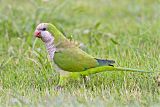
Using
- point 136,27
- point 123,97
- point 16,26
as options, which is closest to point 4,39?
point 16,26

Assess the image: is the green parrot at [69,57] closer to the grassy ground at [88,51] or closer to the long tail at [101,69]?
the long tail at [101,69]

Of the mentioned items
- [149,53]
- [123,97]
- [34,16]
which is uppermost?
[34,16]

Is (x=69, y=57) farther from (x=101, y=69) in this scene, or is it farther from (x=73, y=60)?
(x=101, y=69)

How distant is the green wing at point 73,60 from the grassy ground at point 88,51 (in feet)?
0.55

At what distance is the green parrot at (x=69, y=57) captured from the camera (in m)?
4.77

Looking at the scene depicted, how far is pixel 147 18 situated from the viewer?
806 cm

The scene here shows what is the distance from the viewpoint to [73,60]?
15.9 feet

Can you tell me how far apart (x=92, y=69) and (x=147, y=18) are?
341cm

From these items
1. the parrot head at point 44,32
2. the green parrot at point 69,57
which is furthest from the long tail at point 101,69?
the parrot head at point 44,32

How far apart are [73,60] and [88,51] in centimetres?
132

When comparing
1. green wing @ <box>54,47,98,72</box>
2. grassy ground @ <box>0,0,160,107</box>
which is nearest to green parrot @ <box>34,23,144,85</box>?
green wing @ <box>54,47,98,72</box>

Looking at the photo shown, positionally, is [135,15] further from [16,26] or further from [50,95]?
[50,95]

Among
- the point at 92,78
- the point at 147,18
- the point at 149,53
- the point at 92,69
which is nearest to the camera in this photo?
the point at 92,69

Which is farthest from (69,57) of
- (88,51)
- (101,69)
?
(88,51)
